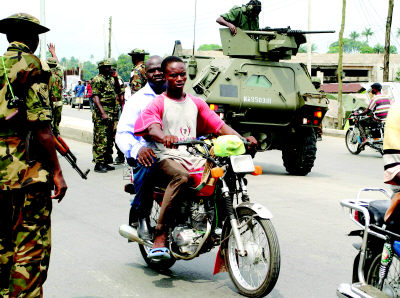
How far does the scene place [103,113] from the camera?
460 inches

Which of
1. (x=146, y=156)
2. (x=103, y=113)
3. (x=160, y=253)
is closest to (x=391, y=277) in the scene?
(x=160, y=253)

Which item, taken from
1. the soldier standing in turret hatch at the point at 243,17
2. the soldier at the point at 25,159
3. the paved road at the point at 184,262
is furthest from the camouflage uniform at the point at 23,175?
the soldier standing in turret hatch at the point at 243,17

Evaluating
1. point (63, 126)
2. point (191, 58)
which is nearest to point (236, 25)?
point (191, 58)

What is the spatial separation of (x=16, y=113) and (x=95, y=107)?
8.28 metres

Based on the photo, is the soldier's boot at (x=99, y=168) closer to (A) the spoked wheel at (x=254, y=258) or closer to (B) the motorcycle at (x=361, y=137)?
(B) the motorcycle at (x=361, y=137)

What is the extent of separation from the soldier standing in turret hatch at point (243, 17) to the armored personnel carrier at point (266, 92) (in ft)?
0.62

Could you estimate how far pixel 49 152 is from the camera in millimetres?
3686

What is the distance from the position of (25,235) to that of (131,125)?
2017 mm

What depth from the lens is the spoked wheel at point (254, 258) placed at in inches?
170

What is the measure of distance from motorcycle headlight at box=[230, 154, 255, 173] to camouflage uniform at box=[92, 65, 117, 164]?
732 centimetres

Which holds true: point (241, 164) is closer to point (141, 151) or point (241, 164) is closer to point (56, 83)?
point (141, 151)

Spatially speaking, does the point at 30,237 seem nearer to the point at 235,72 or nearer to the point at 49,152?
the point at 49,152

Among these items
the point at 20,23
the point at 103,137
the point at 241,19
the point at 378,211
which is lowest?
the point at 103,137

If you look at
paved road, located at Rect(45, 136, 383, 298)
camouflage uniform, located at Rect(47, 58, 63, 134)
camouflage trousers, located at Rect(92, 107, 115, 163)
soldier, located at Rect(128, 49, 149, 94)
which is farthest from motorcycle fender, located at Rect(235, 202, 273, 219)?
camouflage uniform, located at Rect(47, 58, 63, 134)
